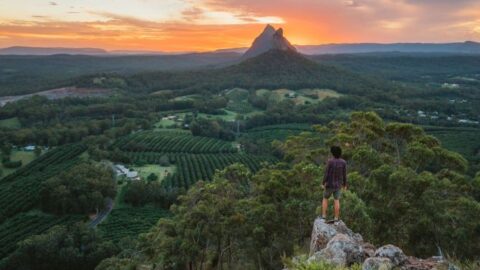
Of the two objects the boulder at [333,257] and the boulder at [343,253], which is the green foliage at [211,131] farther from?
the boulder at [333,257]

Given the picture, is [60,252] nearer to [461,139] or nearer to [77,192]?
[77,192]

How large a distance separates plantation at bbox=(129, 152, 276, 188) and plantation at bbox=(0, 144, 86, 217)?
43.8 ft

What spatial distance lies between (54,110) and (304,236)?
125950mm

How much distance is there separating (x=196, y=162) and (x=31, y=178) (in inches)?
1203

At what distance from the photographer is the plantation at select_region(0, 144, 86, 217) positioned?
63406 mm

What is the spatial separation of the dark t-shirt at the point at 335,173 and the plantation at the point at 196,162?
6325 centimetres

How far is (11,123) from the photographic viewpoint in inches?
4877

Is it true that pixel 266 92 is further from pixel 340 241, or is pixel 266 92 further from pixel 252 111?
pixel 340 241

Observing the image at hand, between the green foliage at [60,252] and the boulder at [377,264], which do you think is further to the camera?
the green foliage at [60,252]

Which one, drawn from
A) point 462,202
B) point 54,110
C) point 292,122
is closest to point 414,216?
point 462,202

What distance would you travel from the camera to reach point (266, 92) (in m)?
174

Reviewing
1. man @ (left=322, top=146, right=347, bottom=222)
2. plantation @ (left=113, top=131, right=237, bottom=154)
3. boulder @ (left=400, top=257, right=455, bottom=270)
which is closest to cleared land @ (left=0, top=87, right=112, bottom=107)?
plantation @ (left=113, top=131, right=237, bottom=154)

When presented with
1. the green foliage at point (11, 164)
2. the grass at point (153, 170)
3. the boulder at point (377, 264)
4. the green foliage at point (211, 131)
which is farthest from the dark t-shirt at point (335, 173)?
the green foliage at point (211, 131)

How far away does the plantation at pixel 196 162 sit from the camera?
7881 centimetres
